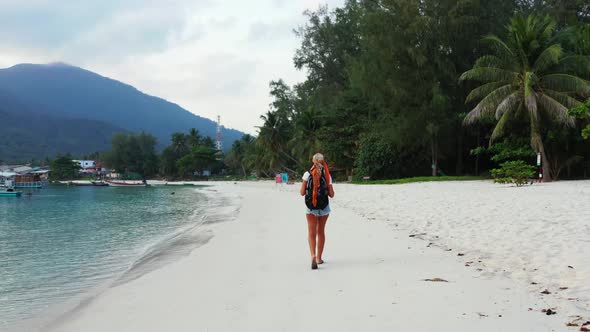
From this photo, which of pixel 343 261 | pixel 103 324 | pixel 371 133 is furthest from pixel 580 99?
pixel 103 324

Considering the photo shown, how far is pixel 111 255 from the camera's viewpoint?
948 centimetres

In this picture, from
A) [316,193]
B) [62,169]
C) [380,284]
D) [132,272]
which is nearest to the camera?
[380,284]

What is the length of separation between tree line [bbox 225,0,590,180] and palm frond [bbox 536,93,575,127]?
0.17 ft

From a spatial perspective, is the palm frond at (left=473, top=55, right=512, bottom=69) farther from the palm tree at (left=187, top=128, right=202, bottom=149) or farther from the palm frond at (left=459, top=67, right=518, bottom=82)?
the palm tree at (left=187, top=128, right=202, bottom=149)

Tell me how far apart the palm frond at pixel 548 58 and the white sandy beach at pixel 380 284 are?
15.3 meters

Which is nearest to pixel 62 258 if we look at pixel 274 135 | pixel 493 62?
pixel 493 62

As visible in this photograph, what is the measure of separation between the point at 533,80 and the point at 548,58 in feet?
4.14

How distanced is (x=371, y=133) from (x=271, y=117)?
990 inches

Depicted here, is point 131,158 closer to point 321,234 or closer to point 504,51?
point 504,51

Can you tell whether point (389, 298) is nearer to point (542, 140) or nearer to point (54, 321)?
point (54, 321)

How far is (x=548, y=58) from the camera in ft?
→ 72.2

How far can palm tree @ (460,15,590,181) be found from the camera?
22.0 m

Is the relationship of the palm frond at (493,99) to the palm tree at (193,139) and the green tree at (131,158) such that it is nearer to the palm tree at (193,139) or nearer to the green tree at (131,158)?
the palm tree at (193,139)

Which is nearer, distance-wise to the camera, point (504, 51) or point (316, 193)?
point (316, 193)
